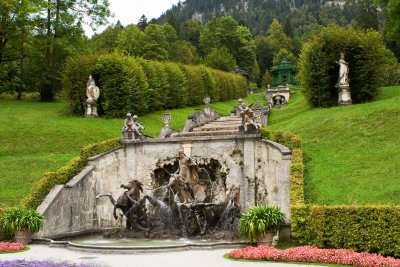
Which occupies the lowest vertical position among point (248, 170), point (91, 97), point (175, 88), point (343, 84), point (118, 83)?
point (248, 170)

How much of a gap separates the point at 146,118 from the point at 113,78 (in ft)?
12.6

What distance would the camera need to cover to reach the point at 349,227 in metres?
15.0

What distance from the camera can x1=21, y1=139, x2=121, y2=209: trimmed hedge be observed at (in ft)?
66.2

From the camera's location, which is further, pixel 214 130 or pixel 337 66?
pixel 337 66

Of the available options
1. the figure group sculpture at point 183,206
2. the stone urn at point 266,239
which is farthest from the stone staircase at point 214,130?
the stone urn at point 266,239

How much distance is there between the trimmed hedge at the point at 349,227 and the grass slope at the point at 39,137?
11.4 meters

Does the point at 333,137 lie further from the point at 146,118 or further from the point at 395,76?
the point at 395,76

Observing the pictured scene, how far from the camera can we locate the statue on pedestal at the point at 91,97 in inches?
1463

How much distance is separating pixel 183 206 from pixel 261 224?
503cm

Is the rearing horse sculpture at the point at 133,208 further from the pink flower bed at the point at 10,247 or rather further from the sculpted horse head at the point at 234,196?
the pink flower bed at the point at 10,247

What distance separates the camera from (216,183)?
974 inches

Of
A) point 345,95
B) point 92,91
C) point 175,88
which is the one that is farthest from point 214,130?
point 175,88

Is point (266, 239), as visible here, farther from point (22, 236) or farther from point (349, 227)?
point (22, 236)

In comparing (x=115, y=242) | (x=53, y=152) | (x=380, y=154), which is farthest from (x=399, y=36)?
(x=115, y=242)
